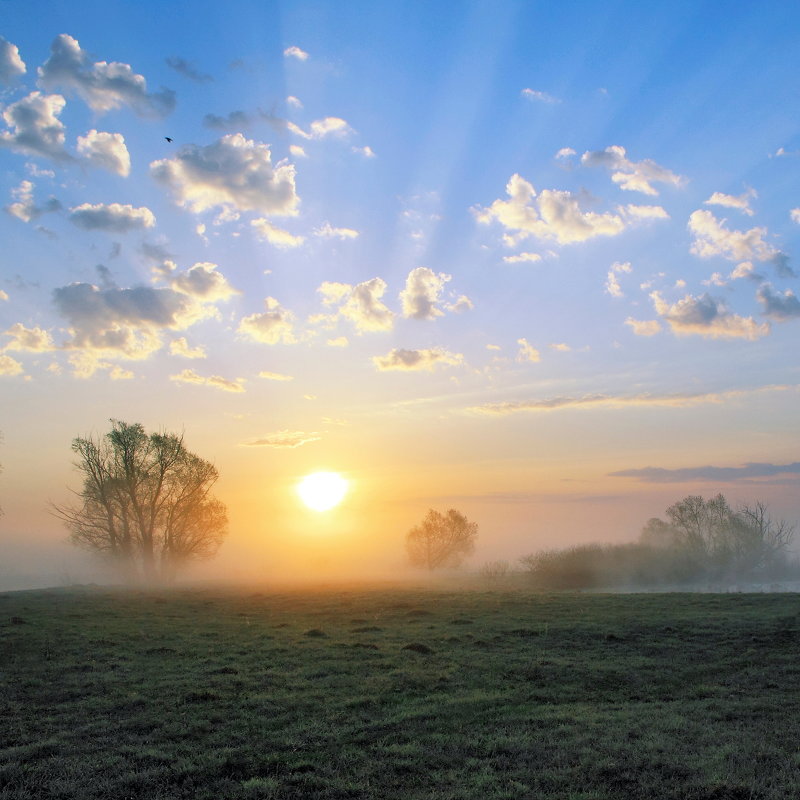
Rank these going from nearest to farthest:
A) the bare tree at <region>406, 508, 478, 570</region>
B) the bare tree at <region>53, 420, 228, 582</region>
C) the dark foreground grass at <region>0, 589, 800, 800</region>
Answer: the dark foreground grass at <region>0, 589, 800, 800</region> → the bare tree at <region>53, 420, 228, 582</region> → the bare tree at <region>406, 508, 478, 570</region>

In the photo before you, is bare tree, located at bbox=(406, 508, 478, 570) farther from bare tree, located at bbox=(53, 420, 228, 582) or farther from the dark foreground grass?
the dark foreground grass

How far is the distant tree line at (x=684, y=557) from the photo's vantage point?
69.9 meters

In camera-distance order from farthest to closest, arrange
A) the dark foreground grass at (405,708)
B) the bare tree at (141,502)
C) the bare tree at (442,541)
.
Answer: the bare tree at (442,541)
the bare tree at (141,502)
the dark foreground grass at (405,708)

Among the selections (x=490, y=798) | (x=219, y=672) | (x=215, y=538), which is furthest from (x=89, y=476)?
(x=490, y=798)

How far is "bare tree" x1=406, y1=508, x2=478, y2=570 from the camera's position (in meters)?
102

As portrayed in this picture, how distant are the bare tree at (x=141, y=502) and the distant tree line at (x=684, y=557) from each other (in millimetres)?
42367

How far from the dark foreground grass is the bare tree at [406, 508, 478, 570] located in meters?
76.3

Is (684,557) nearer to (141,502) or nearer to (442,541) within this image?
(442,541)

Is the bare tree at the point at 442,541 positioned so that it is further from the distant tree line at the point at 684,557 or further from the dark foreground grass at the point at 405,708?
the dark foreground grass at the point at 405,708

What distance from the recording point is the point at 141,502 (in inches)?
2450

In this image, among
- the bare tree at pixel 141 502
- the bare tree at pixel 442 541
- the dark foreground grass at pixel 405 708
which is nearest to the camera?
the dark foreground grass at pixel 405 708

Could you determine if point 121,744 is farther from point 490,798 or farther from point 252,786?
point 490,798

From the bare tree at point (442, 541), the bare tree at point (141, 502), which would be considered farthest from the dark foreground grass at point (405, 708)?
the bare tree at point (442, 541)

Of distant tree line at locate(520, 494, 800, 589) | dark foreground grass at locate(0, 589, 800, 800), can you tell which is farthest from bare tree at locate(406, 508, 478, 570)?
dark foreground grass at locate(0, 589, 800, 800)
